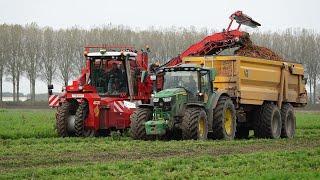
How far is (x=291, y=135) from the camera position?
84.4ft

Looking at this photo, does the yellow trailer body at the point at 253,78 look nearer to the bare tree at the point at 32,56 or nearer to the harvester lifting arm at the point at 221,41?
the harvester lifting arm at the point at 221,41

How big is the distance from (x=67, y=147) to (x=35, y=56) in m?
60.0

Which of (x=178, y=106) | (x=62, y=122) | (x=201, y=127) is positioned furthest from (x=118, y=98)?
(x=201, y=127)

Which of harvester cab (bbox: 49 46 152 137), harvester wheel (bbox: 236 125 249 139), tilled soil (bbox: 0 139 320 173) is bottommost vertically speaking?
harvester wheel (bbox: 236 125 249 139)

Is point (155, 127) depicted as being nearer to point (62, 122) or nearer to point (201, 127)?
point (201, 127)

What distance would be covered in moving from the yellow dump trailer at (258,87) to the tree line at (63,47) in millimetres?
49751

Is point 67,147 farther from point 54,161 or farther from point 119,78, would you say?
point 119,78

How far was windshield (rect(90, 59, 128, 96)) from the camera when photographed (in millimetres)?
23828

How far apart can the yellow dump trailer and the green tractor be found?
0.87m

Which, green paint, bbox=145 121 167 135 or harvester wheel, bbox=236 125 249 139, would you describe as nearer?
green paint, bbox=145 121 167 135

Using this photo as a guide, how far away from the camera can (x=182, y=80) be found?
21.0 meters

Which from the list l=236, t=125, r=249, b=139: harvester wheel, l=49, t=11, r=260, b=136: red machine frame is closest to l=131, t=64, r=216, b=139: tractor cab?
l=49, t=11, r=260, b=136: red machine frame

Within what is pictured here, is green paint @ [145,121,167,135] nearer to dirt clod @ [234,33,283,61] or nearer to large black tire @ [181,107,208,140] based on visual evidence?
large black tire @ [181,107,208,140]

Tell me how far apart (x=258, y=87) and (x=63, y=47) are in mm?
55121
